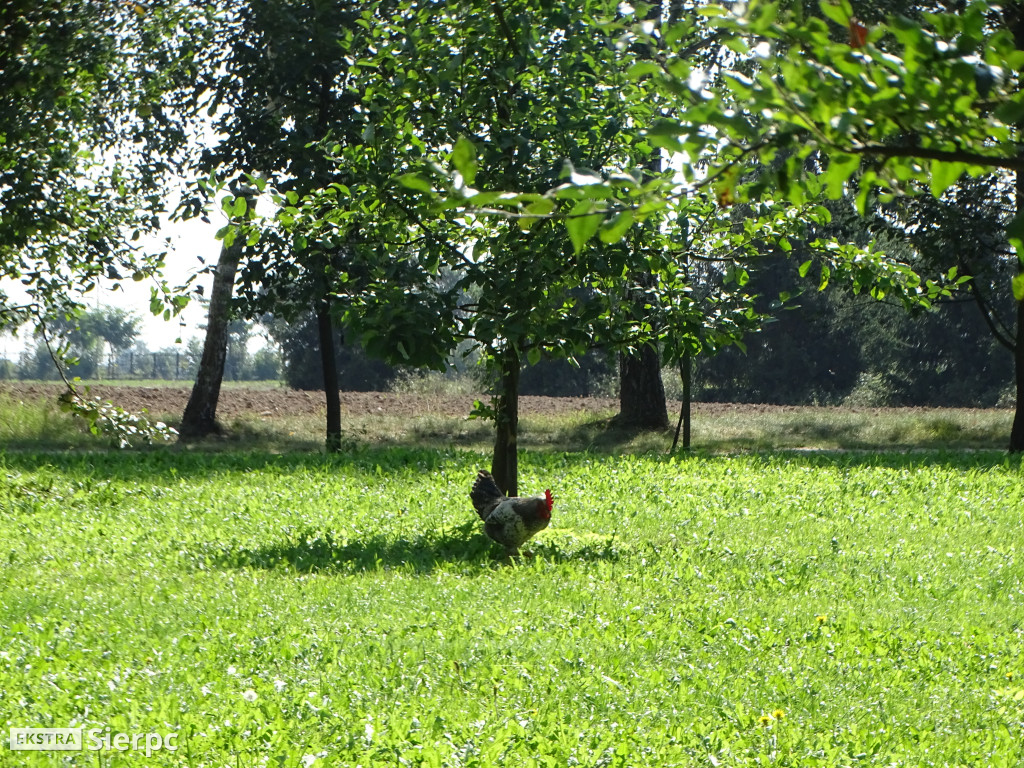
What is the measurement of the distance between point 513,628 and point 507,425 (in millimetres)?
3533

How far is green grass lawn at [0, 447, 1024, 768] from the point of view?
14.8ft

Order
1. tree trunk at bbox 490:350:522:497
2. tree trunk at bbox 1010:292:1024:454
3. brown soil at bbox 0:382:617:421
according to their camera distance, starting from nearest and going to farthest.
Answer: tree trunk at bbox 490:350:522:497, tree trunk at bbox 1010:292:1024:454, brown soil at bbox 0:382:617:421

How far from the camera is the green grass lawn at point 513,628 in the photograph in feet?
14.8

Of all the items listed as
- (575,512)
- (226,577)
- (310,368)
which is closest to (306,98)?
(575,512)

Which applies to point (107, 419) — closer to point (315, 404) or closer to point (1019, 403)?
point (1019, 403)

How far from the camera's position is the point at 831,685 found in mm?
5418

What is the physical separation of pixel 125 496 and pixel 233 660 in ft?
21.8

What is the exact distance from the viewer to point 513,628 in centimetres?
619

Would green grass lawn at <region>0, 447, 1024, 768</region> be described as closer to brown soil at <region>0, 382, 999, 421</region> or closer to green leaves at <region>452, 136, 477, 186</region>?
green leaves at <region>452, 136, 477, 186</region>

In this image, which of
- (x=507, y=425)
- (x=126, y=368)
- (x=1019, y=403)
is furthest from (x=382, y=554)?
(x=126, y=368)

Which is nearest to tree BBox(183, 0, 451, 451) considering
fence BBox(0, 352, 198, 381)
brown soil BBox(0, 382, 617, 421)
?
brown soil BBox(0, 382, 617, 421)

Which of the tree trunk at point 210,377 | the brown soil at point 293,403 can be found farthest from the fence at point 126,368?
the tree trunk at point 210,377

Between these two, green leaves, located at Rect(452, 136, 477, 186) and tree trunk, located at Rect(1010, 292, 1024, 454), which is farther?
tree trunk, located at Rect(1010, 292, 1024, 454)

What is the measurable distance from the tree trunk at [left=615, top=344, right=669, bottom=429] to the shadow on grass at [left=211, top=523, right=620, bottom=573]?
12678 millimetres
